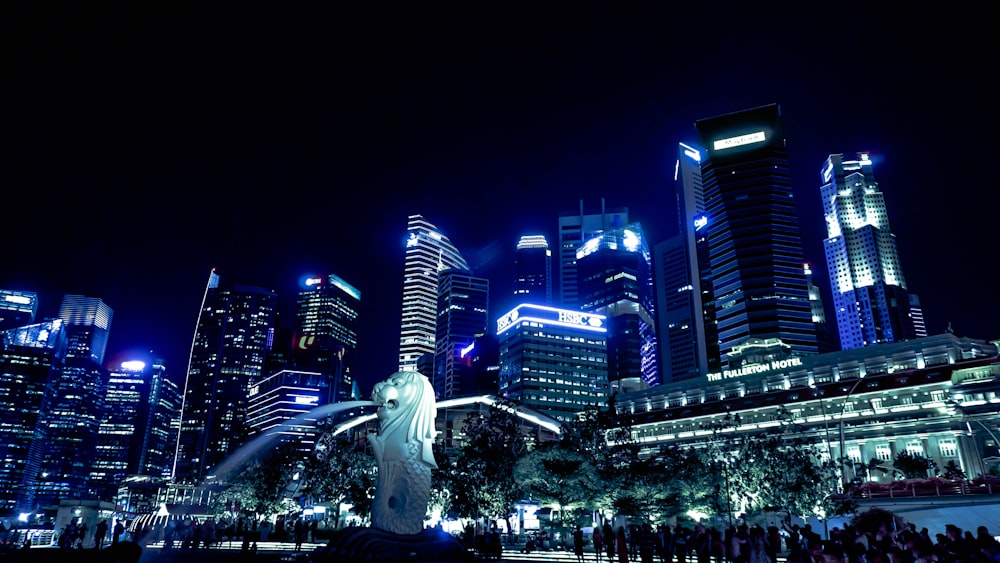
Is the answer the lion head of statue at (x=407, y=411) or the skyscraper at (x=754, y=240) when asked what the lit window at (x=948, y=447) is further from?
the lion head of statue at (x=407, y=411)

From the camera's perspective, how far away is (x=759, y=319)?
171125mm

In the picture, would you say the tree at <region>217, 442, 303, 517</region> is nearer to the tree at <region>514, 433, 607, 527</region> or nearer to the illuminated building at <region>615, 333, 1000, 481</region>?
the tree at <region>514, 433, 607, 527</region>

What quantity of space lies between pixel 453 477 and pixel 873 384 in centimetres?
7894

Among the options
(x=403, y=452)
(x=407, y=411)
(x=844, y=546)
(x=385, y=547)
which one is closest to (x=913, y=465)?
(x=844, y=546)

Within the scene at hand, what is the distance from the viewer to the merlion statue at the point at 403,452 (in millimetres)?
24969

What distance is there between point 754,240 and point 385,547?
584 ft

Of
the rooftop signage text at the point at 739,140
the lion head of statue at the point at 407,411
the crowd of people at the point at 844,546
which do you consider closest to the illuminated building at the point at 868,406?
the crowd of people at the point at 844,546

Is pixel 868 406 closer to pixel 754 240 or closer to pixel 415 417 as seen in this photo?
pixel 754 240

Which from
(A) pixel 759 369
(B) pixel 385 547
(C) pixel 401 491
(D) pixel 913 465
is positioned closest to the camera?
Answer: (B) pixel 385 547

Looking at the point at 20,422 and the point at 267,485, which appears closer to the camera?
the point at 267,485

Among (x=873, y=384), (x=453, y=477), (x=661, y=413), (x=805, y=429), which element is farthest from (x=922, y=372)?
(x=453, y=477)

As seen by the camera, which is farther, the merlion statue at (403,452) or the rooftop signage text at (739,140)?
the rooftop signage text at (739,140)

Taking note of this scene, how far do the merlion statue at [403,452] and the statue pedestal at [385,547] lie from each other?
59cm

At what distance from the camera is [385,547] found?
23.3 m
